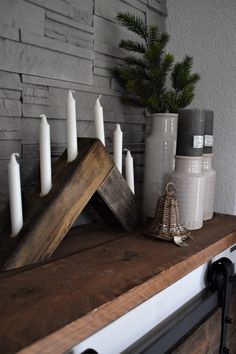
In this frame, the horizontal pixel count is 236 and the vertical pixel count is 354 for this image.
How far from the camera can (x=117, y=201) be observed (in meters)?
0.80

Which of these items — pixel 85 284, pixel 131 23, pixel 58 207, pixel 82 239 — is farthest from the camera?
pixel 131 23

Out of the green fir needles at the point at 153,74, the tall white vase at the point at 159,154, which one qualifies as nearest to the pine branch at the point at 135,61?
the green fir needles at the point at 153,74

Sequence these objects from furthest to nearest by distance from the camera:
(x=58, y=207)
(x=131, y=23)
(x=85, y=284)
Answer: (x=131, y=23) < (x=58, y=207) < (x=85, y=284)

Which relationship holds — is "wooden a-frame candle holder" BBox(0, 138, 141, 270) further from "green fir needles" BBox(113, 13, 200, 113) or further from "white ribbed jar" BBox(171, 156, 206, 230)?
"green fir needles" BBox(113, 13, 200, 113)

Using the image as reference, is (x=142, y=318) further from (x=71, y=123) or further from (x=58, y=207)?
(x=71, y=123)

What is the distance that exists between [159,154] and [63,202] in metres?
0.33

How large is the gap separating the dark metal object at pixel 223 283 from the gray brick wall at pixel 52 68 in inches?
17.2

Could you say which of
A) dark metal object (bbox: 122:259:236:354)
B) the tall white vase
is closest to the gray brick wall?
the tall white vase

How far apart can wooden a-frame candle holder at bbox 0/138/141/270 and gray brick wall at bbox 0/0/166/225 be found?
11 centimetres

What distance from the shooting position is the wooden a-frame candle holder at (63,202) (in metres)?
0.63

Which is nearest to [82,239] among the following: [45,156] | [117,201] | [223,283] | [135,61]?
[117,201]

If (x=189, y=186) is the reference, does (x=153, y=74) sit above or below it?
above

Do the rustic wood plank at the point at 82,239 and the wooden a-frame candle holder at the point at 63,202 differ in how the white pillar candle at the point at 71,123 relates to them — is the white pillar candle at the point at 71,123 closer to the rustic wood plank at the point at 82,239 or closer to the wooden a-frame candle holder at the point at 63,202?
the wooden a-frame candle holder at the point at 63,202

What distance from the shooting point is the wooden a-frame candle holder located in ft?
2.05
